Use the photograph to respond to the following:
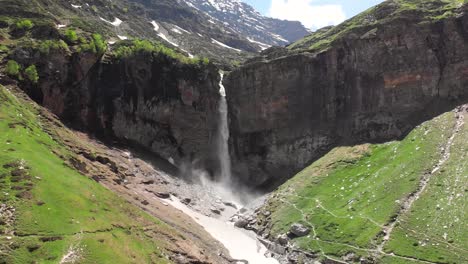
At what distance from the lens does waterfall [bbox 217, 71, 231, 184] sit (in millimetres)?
103794

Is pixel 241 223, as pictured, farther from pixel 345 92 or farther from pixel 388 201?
pixel 345 92

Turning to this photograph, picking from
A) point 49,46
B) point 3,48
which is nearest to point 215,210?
point 49,46

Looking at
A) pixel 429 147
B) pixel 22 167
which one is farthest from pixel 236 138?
pixel 22 167

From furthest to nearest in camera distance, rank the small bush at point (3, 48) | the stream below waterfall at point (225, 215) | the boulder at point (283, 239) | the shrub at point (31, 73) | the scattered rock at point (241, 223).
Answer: the small bush at point (3, 48)
the shrub at point (31, 73)
the scattered rock at point (241, 223)
the boulder at point (283, 239)
the stream below waterfall at point (225, 215)

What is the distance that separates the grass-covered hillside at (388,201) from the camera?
5484 centimetres

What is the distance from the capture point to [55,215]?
144 ft

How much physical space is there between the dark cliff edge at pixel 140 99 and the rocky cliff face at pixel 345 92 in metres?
8.19

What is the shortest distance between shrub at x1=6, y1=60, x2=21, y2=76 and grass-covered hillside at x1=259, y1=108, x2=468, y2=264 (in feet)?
180

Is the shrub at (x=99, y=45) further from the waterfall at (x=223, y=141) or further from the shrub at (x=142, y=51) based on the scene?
the waterfall at (x=223, y=141)

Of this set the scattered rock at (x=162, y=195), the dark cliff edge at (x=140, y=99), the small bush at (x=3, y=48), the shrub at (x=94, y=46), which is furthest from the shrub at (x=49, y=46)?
the scattered rock at (x=162, y=195)

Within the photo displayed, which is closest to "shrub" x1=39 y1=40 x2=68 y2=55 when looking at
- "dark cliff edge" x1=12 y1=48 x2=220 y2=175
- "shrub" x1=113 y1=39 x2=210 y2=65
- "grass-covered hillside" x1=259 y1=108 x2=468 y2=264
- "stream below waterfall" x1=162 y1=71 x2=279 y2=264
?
"dark cliff edge" x1=12 y1=48 x2=220 y2=175

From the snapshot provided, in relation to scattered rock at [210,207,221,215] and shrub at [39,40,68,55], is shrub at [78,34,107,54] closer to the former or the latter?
shrub at [39,40,68,55]

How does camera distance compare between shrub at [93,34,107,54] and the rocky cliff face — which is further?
shrub at [93,34,107,54]

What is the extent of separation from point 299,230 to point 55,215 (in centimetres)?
3755
